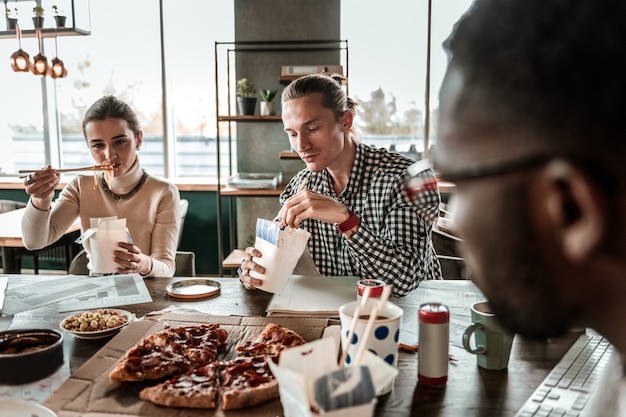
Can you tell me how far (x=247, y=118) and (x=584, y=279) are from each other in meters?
3.93

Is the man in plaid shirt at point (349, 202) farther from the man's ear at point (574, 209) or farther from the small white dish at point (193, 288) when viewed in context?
the man's ear at point (574, 209)

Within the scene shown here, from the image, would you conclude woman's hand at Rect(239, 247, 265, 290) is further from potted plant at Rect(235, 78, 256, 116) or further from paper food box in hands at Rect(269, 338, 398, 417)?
potted plant at Rect(235, 78, 256, 116)

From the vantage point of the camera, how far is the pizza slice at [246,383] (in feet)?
3.43

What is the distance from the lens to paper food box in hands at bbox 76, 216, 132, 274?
175 centimetres

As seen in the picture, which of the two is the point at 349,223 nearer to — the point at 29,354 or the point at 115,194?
the point at 29,354

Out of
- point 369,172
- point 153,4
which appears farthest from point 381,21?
point 369,172

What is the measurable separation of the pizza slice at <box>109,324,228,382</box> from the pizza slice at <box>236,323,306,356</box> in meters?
0.08

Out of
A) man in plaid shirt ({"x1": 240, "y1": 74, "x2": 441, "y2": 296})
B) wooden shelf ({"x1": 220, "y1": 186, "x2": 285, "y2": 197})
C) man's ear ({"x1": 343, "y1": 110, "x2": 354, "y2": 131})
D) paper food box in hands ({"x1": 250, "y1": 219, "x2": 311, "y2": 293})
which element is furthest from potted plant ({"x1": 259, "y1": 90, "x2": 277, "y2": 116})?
paper food box in hands ({"x1": 250, "y1": 219, "x2": 311, "y2": 293})

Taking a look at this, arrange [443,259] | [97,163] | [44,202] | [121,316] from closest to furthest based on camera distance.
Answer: [121,316] → [44,202] → [97,163] → [443,259]

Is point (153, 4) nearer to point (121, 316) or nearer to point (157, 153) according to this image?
point (157, 153)

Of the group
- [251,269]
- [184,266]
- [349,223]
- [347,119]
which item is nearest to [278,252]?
[251,269]

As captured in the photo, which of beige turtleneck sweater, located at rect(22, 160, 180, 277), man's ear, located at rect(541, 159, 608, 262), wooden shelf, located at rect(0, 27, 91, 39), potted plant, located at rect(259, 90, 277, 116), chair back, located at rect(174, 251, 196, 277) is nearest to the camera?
man's ear, located at rect(541, 159, 608, 262)

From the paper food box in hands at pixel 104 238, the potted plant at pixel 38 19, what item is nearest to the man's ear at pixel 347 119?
the paper food box in hands at pixel 104 238

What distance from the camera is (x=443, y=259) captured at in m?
2.81
